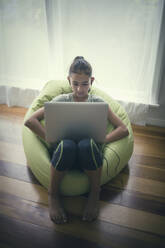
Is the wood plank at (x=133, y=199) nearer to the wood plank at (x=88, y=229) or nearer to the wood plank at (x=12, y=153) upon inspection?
the wood plank at (x=88, y=229)

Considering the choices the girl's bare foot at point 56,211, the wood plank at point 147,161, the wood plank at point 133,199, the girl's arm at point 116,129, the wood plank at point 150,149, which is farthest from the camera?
the wood plank at point 150,149

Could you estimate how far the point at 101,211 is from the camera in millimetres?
1206

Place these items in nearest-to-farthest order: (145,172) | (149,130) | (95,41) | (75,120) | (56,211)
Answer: (75,120)
(56,211)
(145,172)
(95,41)
(149,130)

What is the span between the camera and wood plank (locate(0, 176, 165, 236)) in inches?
44.6

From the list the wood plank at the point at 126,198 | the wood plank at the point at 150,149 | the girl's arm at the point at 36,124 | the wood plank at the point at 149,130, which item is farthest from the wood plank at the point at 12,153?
the wood plank at the point at 149,130

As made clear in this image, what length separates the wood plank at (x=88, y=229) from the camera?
105 centimetres

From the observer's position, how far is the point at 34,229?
1.10 meters

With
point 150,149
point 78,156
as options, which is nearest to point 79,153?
point 78,156

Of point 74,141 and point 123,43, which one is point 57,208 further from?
point 123,43

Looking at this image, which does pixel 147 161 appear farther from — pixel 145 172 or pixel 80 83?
pixel 80 83

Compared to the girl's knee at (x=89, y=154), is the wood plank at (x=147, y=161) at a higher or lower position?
lower

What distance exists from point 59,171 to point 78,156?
0.48ft

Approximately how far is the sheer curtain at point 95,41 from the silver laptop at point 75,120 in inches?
42.4

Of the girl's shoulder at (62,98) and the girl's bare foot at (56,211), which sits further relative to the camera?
the girl's shoulder at (62,98)
